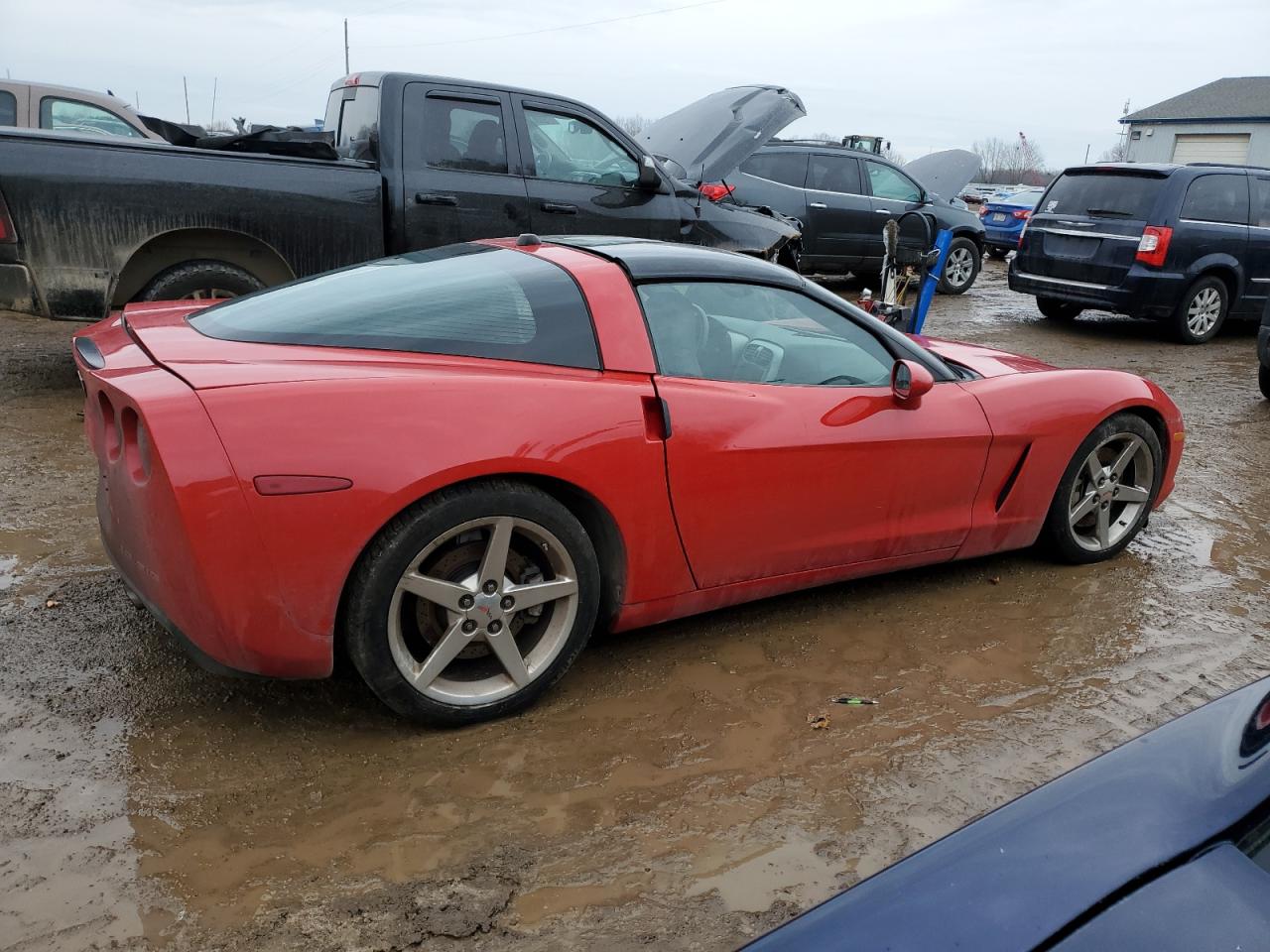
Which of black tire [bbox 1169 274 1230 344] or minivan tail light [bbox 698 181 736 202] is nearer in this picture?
minivan tail light [bbox 698 181 736 202]

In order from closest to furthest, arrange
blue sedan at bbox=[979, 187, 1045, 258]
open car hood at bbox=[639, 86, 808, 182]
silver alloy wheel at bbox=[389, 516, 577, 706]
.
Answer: silver alloy wheel at bbox=[389, 516, 577, 706] < open car hood at bbox=[639, 86, 808, 182] < blue sedan at bbox=[979, 187, 1045, 258]

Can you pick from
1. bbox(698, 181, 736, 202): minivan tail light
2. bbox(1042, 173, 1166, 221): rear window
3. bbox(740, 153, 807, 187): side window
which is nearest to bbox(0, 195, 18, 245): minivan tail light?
bbox(698, 181, 736, 202): minivan tail light

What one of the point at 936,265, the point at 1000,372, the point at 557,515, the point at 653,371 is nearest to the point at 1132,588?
the point at 1000,372

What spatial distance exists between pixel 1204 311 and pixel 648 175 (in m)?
6.33

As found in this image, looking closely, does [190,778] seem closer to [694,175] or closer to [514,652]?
[514,652]

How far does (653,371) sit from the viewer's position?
3176 mm

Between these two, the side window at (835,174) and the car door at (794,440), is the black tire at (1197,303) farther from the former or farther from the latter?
the car door at (794,440)

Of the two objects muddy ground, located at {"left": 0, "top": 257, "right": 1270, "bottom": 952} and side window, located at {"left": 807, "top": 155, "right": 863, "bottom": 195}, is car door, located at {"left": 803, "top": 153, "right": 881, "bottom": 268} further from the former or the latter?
muddy ground, located at {"left": 0, "top": 257, "right": 1270, "bottom": 952}

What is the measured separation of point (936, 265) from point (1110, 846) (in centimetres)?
737

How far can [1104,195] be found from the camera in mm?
10047

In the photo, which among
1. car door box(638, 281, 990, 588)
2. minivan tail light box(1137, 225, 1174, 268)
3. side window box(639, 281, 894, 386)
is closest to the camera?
car door box(638, 281, 990, 588)

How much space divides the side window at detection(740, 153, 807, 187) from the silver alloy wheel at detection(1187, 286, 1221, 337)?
4215 mm

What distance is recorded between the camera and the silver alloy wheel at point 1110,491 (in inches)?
168

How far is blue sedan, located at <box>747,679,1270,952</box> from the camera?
1270 mm
